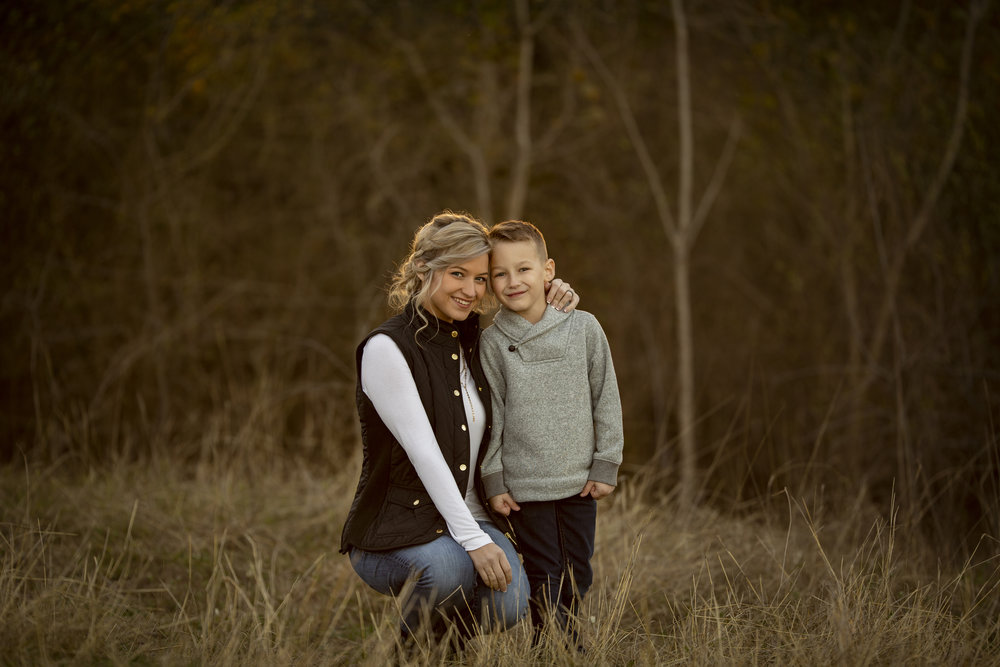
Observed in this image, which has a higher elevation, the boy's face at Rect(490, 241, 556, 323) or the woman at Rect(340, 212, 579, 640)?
the boy's face at Rect(490, 241, 556, 323)

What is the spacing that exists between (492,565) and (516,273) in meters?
0.82

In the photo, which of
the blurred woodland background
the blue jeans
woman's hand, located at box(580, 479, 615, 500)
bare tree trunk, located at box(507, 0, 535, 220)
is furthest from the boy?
bare tree trunk, located at box(507, 0, 535, 220)

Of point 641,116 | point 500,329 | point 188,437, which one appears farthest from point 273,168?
point 500,329

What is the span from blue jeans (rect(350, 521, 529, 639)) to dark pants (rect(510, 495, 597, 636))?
0.06 metres

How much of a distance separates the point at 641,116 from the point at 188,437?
5.32 meters

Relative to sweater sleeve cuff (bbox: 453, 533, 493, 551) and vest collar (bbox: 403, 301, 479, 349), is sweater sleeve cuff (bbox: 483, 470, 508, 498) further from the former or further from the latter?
vest collar (bbox: 403, 301, 479, 349)

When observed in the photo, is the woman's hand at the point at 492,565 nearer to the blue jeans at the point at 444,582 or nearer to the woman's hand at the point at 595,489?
the blue jeans at the point at 444,582

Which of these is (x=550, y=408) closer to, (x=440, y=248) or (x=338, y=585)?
(x=440, y=248)

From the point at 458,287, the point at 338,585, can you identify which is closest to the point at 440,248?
the point at 458,287

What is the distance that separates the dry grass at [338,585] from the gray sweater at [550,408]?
322 mm

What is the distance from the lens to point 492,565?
232 centimetres

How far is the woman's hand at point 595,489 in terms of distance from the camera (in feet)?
8.11

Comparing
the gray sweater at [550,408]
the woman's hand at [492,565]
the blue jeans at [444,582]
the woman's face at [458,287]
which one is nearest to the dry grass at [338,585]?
the blue jeans at [444,582]

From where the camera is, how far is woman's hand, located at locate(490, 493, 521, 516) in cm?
250
